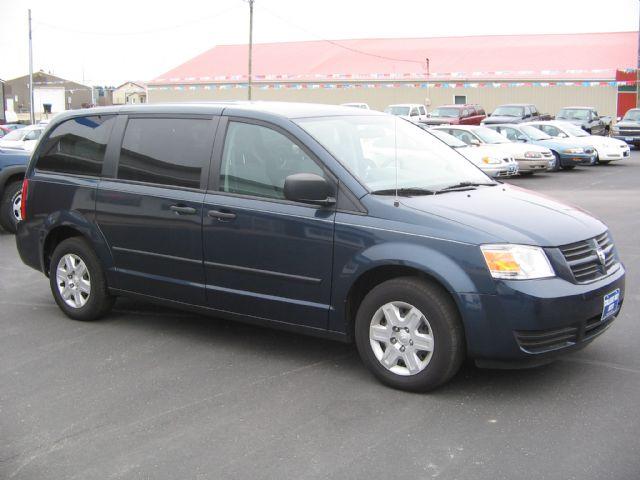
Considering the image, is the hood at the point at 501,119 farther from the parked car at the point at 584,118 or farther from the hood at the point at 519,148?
the hood at the point at 519,148

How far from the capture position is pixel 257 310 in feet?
18.0

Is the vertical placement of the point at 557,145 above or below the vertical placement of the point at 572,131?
below

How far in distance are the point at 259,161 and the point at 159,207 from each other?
0.89 metres

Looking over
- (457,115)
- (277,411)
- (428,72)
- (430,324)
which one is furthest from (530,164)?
(428,72)

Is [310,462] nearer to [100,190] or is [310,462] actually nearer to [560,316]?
[560,316]

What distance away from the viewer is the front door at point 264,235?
5.16m

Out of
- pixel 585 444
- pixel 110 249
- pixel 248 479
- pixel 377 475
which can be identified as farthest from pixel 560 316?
pixel 110 249

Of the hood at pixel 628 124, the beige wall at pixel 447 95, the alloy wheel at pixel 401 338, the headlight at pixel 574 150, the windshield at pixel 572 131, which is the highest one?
the beige wall at pixel 447 95

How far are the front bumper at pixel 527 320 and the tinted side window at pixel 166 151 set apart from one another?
2267mm

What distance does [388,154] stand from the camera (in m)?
5.66

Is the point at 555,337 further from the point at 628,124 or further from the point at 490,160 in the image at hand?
the point at 628,124

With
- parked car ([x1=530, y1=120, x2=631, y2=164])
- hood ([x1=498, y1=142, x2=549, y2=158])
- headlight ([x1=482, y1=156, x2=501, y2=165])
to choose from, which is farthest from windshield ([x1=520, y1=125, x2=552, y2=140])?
headlight ([x1=482, y1=156, x2=501, y2=165])

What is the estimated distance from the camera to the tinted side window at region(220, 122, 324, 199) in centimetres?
538

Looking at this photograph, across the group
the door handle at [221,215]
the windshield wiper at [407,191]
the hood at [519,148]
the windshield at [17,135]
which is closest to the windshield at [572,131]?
the hood at [519,148]
